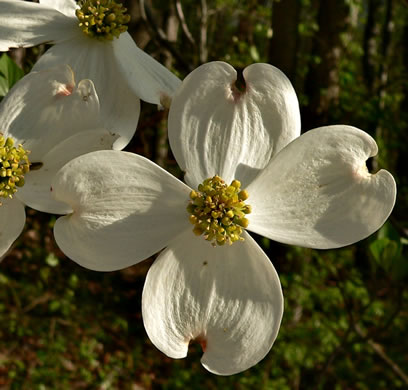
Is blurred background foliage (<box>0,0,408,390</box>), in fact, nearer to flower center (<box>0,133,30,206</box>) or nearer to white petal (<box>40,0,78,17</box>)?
white petal (<box>40,0,78,17</box>)

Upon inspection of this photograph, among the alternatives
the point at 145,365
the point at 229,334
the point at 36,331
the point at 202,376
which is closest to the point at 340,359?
the point at 202,376

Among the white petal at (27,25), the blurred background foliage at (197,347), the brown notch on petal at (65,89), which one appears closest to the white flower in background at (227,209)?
the brown notch on petal at (65,89)

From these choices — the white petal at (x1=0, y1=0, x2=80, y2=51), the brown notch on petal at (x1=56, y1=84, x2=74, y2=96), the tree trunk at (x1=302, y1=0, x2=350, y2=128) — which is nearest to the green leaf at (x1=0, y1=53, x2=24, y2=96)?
the white petal at (x1=0, y1=0, x2=80, y2=51)

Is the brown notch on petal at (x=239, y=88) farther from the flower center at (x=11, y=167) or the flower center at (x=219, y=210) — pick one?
the flower center at (x=11, y=167)

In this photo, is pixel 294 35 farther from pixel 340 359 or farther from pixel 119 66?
pixel 340 359

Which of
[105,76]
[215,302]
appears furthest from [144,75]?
[215,302]

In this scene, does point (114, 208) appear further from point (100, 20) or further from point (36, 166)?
point (100, 20)
